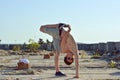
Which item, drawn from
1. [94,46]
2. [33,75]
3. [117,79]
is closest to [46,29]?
[33,75]

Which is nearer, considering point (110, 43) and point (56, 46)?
point (56, 46)

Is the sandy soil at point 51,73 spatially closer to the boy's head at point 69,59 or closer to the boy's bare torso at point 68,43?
the boy's head at point 69,59

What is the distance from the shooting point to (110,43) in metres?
47.7

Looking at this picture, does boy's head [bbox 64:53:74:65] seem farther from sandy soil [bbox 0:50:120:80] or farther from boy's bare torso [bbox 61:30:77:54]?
sandy soil [bbox 0:50:120:80]

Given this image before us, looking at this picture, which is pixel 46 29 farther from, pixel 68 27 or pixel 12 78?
pixel 12 78

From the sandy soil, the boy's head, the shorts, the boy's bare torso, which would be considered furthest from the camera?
the shorts

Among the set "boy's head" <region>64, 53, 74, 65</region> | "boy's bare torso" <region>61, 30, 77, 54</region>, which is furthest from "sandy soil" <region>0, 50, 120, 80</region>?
"boy's bare torso" <region>61, 30, 77, 54</region>

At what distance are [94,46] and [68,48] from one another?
5232 centimetres

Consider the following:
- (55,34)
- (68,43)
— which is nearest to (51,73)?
(55,34)

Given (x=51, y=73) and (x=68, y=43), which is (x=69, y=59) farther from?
(x=51, y=73)

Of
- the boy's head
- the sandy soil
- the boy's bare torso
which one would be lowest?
the sandy soil

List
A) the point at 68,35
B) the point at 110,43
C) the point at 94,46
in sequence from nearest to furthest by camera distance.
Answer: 1. the point at 68,35
2. the point at 110,43
3. the point at 94,46

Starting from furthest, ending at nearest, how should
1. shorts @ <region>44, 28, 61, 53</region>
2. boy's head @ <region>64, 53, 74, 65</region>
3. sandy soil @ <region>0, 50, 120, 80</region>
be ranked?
1. shorts @ <region>44, 28, 61, 53</region>
2. boy's head @ <region>64, 53, 74, 65</region>
3. sandy soil @ <region>0, 50, 120, 80</region>

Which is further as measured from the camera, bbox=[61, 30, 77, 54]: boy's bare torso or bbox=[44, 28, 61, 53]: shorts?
bbox=[44, 28, 61, 53]: shorts
